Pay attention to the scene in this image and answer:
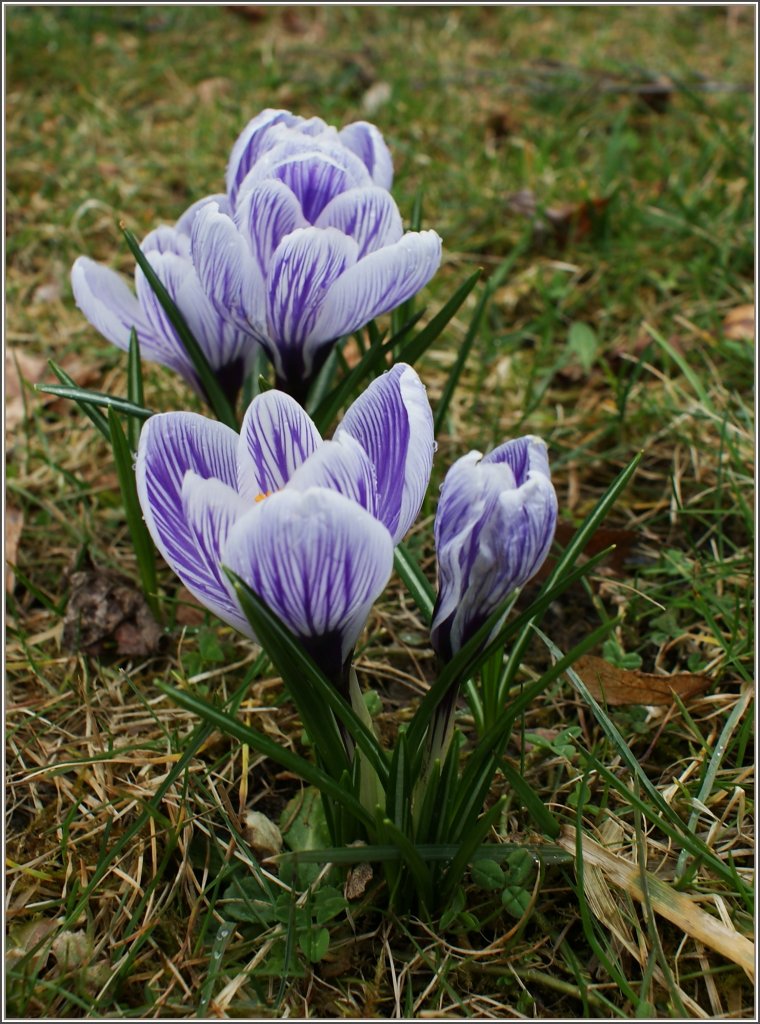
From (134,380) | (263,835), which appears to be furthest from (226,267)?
(263,835)

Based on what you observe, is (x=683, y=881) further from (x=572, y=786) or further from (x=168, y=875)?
(x=168, y=875)

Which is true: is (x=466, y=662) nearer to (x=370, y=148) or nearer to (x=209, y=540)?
(x=209, y=540)

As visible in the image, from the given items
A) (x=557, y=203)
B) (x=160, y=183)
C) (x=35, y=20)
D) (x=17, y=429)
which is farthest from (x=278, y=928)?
(x=35, y=20)

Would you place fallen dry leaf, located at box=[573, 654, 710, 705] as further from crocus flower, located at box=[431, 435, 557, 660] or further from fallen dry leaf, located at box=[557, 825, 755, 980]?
crocus flower, located at box=[431, 435, 557, 660]

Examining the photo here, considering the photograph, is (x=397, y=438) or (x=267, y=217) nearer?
(x=397, y=438)

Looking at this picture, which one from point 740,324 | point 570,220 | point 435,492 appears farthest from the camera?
point 570,220

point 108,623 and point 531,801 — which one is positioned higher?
point 531,801
